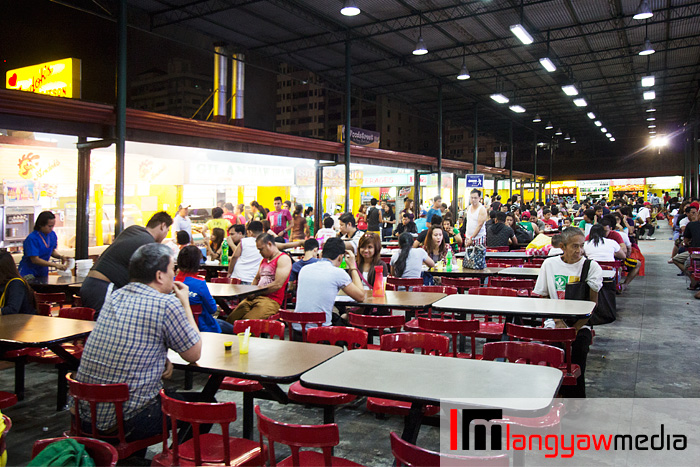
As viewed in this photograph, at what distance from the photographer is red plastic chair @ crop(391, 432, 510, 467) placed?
71.4 inches

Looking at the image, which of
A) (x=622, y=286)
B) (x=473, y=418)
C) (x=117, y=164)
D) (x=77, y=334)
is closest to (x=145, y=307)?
(x=77, y=334)

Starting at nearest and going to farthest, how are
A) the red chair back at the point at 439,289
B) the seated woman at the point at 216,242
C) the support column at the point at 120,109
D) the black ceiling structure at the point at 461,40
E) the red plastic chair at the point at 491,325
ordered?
the red plastic chair at the point at 491,325 → the red chair back at the point at 439,289 → the support column at the point at 120,109 → the seated woman at the point at 216,242 → the black ceiling structure at the point at 461,40

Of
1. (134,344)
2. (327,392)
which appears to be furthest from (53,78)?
(327,392)

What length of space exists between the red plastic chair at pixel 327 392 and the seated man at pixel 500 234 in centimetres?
652

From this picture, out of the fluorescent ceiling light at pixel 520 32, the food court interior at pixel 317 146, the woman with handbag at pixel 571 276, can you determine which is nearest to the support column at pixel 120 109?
the food court interior at pixel 317 146

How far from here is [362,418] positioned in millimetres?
4238

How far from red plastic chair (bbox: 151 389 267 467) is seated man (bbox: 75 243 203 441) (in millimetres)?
160

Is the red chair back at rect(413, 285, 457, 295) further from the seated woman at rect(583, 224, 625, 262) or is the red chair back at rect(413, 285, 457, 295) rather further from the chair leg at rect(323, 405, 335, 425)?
the seated woman at rect(583, 224, 625, 262)

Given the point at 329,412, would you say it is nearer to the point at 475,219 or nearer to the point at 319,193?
the point at 475,219

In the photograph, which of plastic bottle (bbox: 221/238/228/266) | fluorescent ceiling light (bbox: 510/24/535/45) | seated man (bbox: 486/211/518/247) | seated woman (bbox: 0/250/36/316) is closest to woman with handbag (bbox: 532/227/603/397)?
seated man (bbox: 486/211/518/247)

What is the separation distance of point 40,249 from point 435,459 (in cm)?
646

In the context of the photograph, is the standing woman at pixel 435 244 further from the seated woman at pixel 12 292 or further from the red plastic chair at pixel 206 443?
the red plastic chair at pixel 206 443

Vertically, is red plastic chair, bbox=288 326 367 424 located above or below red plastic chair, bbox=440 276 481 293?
below

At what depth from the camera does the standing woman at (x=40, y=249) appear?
6652 mm
